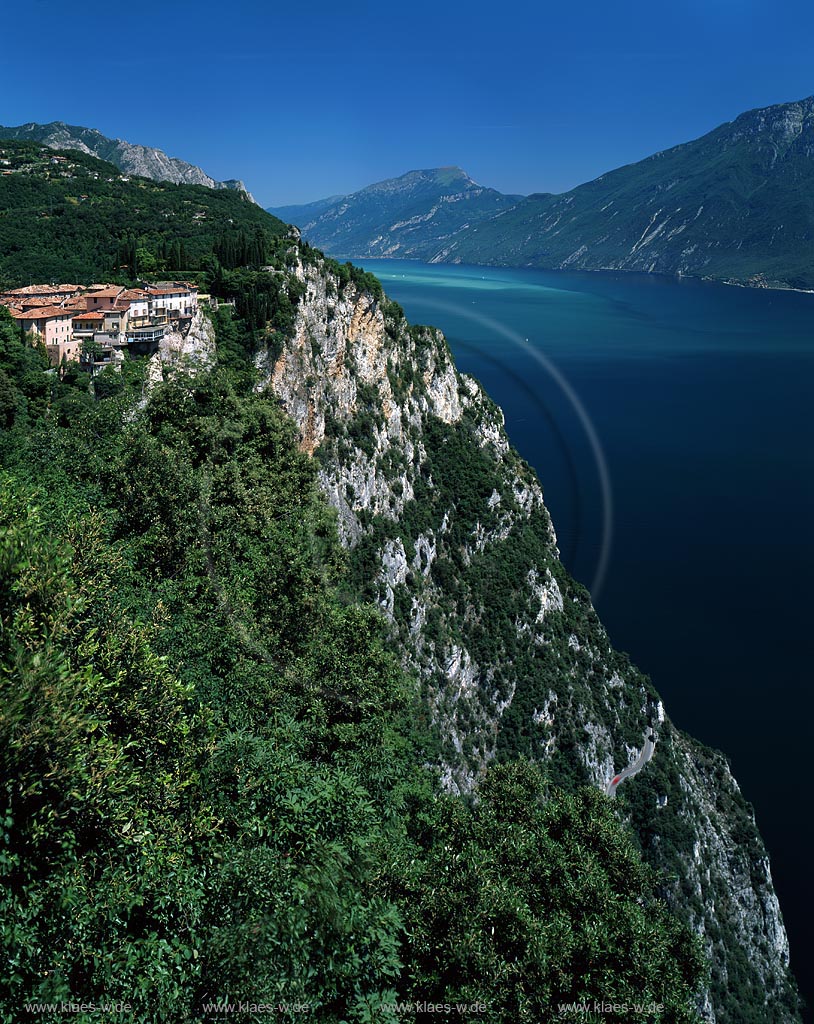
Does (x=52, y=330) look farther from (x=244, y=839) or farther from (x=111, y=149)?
(x=111, y=149)

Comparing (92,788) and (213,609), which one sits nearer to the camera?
(92,788)

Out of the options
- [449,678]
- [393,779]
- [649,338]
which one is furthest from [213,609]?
[649,338]

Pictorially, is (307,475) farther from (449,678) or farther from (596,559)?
(596,559)

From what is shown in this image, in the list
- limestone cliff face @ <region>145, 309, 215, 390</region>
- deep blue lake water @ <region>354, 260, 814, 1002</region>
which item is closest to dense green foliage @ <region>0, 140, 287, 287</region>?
limestone cliff face @ <region>145, 309, 215, 390</region>

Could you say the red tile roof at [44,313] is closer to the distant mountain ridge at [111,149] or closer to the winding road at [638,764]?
the winding road at [638,764]

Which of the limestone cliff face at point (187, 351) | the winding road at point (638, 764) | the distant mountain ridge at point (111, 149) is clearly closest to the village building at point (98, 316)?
the limestone cliff face at point (187, 351)

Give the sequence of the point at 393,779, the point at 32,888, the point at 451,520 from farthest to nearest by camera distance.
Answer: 1. the point at 451,520
2. the point at 393,779
3. the point at 32,888
